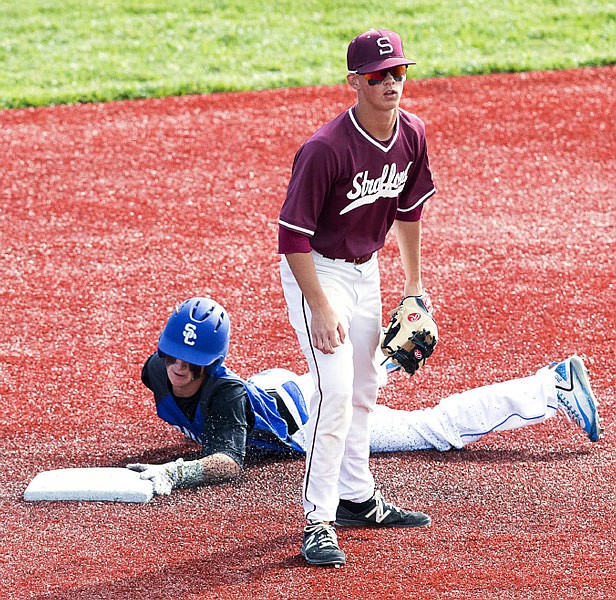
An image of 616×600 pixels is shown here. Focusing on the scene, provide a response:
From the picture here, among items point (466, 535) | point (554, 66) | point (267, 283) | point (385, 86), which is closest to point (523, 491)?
point (466, 535)

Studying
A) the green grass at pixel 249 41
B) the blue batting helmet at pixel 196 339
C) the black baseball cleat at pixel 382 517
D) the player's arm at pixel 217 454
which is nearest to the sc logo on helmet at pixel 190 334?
the blue batting helmet at pixel 196 339

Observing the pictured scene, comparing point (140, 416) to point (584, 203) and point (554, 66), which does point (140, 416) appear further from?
point (554, 66)

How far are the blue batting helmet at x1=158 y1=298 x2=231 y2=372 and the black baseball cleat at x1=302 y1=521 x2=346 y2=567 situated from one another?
2.94 ft

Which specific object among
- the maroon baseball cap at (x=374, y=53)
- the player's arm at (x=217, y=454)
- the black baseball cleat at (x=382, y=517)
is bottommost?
the black baseball cleat at (x=382, y=517)

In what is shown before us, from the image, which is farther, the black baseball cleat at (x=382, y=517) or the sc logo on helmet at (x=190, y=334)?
the sc logo on helmet at (x=190, y=334)

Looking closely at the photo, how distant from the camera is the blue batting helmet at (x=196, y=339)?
4430 millimetres

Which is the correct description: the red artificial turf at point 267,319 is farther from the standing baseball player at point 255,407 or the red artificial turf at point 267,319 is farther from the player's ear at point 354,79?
the player's ear at point 354,79

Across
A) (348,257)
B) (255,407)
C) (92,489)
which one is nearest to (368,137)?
(348,257)

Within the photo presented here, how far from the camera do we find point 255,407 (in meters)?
4.61

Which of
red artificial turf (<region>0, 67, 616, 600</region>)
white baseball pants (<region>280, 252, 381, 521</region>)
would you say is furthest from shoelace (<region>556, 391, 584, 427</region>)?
white baseball pants (<region>280, 252, 381, 521</region>)

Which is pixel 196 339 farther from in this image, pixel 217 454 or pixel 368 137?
pixel 368 137

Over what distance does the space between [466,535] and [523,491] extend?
46 centimetres

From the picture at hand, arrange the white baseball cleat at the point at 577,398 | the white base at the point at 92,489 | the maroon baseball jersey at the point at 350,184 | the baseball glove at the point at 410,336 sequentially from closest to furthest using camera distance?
1. the maroon baseball jersey at the point at 350,184
2. the baseball glove at the point at 410,336
3. the white base at the point at 92,489
4. the white baseball cleat at the point at 577,398

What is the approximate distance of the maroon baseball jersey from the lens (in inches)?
144
